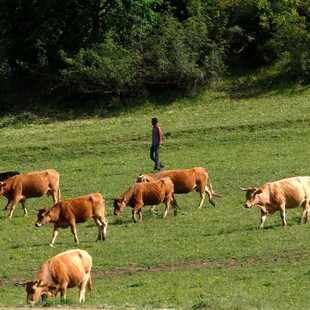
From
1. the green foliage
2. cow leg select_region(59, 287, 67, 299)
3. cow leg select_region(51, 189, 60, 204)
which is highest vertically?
the green foliage

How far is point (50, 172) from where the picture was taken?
111 feet

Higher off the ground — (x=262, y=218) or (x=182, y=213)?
(x=262, y=218)

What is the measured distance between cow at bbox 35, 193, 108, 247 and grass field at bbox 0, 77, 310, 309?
0.46 metres

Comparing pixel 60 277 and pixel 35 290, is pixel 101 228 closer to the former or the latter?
pixel 60 277

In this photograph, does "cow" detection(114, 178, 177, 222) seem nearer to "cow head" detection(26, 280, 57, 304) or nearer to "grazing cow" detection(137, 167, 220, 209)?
"grazing cow" detection(137, 167, 220, 209)

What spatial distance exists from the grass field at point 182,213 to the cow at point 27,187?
647 millimetres

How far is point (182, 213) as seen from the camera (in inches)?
1231

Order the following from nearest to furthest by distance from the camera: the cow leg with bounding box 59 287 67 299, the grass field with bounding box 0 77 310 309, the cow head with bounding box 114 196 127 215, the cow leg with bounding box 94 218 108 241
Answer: the cow leg with bounding box 59 287 67 299
the grass field with bounding box 0 77 310 309
the cow leg with bounding box 94 218 108 241
the cow head with bounding box 114 196 127 215

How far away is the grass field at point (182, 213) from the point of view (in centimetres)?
2209

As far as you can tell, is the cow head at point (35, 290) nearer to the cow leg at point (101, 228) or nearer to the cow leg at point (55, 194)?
the cow leg at point (101, 228)

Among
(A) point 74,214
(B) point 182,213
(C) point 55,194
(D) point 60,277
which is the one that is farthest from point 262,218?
(D) point 60,277

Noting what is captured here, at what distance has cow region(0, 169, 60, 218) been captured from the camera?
32594mm

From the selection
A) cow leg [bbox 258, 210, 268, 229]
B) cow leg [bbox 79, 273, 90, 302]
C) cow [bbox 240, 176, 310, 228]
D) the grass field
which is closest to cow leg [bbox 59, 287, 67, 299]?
the grass field

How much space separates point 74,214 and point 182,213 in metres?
4.55
